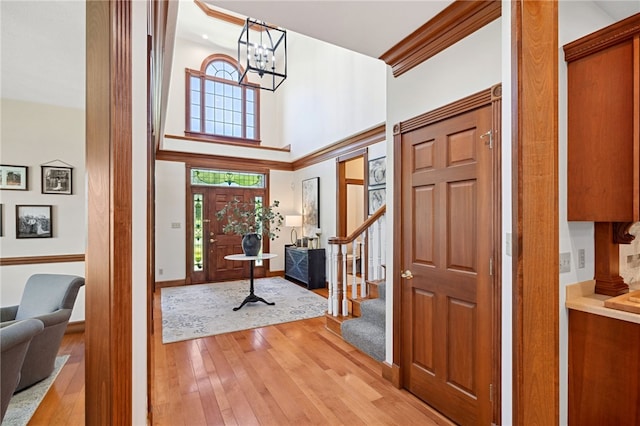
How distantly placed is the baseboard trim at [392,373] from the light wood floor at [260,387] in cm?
5

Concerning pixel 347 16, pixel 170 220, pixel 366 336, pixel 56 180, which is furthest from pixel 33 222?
pixel 347 16

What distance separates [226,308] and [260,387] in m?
2.24

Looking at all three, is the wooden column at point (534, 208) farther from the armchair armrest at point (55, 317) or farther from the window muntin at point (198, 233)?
the window muntin at point (198, 233)

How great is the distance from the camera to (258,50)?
493 centimetres

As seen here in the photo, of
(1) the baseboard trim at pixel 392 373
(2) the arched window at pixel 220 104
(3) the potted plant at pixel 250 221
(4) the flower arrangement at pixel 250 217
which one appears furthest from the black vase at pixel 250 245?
(2) the arched window at pixel 220 104

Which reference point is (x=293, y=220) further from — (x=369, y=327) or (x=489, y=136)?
(x=489, y=136)

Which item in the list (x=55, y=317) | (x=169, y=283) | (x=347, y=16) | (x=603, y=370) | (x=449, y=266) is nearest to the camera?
(x=603, y=370)

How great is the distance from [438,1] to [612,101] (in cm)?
104

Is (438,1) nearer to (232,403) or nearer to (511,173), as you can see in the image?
(511,173)

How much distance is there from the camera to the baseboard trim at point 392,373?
7.73ft

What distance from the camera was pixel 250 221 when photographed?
245 inches

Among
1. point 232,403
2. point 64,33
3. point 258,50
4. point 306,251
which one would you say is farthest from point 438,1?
point 306,251

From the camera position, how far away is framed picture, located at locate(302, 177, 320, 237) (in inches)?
239

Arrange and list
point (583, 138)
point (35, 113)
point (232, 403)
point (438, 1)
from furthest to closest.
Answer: point (35, 113)
point (232, 403)
point (438, 1)
point (583, 138)
